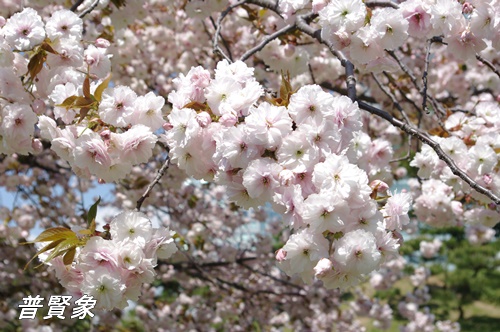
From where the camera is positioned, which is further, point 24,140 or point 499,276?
point 499,276

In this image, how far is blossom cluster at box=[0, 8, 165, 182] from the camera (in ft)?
4.75

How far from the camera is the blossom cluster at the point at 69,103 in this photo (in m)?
1.45

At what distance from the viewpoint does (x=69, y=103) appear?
4.84ft

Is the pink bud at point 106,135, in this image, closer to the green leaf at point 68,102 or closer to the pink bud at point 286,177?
the green leaf at point 68,102

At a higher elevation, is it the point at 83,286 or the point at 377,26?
the point at 377,26

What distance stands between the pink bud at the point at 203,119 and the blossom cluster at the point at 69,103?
169mm

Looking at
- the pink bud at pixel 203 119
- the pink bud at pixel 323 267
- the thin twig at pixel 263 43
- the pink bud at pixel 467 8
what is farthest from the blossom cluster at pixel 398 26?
the pink bud at pixel 323 267

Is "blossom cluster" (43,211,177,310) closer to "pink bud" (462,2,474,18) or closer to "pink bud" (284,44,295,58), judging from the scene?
"pink bud" (462,2,474,18)

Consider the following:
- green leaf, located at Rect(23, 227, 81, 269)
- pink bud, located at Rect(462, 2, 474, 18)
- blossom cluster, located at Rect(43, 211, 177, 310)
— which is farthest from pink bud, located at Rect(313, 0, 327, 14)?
green leaf, located at Rect(23, 227, 81, 269)

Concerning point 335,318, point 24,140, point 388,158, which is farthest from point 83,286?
point 335,318

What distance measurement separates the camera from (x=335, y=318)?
614 cm

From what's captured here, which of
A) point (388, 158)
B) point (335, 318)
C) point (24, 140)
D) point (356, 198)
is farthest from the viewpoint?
point (335, 318)

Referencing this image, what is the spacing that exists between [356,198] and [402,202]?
0.22 m

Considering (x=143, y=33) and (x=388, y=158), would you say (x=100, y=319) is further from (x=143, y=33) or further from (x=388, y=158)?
(x=388, y=158)
